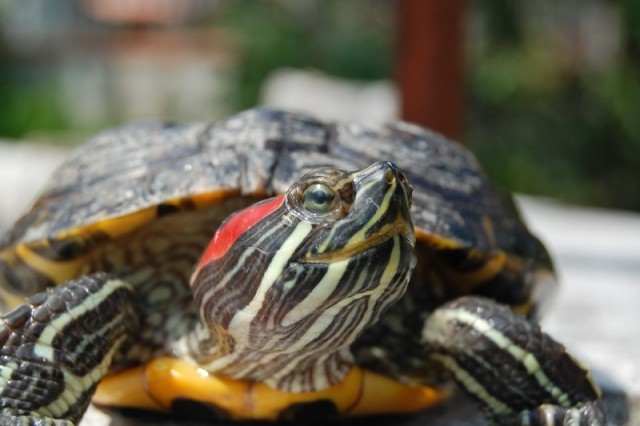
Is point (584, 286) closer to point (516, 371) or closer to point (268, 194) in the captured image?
point (516, 371)

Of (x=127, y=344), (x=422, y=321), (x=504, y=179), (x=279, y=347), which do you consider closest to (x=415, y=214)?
(x=422, y=321)

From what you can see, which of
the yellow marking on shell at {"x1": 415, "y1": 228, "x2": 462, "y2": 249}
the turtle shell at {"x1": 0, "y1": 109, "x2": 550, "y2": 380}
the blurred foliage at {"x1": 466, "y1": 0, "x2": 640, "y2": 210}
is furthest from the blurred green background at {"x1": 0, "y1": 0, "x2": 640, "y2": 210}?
the yellow marking on shell at {"x1": 415, "y1": 228, "x2": 462, "y2": 249}

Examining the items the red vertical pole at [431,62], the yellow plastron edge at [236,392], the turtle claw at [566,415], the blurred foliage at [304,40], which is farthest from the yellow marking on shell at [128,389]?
the blurred foliage at [304,40]

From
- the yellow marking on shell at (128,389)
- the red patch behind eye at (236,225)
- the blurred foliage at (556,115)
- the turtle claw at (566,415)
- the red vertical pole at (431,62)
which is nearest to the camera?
the red patch behind eye at (236,225)

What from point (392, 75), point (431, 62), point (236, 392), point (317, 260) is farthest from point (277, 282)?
point (392, 75)

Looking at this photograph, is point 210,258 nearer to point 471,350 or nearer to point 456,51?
point 471,350

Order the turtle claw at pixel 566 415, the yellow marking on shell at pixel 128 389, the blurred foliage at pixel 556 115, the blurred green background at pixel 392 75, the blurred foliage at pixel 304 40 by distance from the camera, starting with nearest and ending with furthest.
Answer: the turtle claw at pixel 566 415
the yellow marking on shell at pixel 128 389
the blurred foliage at pixel 556 115
the blurred green background at pixel 392 75
the blurred foliage at pixel 304 40

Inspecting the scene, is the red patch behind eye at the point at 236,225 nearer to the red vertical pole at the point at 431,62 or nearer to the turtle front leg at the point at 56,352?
the turtle front leg at the point at 56,352
